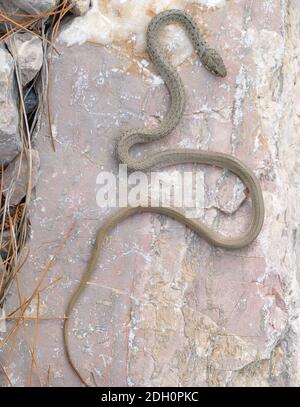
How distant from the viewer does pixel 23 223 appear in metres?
4.34

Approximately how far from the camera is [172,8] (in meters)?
4.55

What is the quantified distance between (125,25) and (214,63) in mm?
635

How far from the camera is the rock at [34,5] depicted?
427 cm

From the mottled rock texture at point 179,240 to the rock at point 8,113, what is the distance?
0.81 feet

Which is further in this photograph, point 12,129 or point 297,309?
point 297,309

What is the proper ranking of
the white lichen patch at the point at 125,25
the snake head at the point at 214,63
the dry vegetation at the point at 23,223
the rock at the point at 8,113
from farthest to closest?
the white lichen patch at the point at 125,25
the snake head at the point at 214,63
the dry vegetation at the point at 23,223
the rock at the point at 8,113

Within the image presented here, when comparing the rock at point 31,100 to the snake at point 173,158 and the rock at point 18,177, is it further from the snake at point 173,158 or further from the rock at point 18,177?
the snake at point 173,158

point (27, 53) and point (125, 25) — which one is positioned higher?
point (125, 25)

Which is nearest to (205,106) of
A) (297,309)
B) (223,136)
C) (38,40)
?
(223,136)

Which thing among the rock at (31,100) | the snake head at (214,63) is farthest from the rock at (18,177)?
the snake head at (214,63)

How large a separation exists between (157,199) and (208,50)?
1.00m

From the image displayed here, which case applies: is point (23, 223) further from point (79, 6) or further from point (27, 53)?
point (79, 6)

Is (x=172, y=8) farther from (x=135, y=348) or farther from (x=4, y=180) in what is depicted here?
(x=135, y=348)

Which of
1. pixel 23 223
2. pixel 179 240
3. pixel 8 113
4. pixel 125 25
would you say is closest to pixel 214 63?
pixel 125 25
